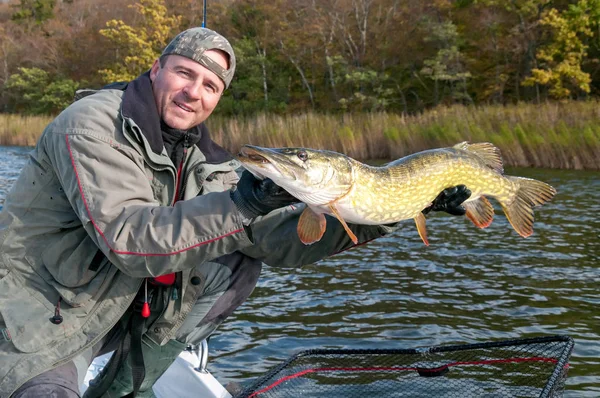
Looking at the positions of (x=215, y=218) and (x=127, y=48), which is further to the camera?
(x=127, y=48)

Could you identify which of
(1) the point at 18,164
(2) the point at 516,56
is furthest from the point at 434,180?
(2) the point at 516,56

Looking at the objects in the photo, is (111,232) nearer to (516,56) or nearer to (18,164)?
(18,164)

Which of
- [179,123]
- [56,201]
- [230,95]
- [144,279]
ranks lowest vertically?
[230,95]

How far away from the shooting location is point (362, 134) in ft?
59.2

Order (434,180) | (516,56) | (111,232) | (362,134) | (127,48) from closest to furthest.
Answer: (111,232), (434,180), (362,134), (516,56), (127,48)

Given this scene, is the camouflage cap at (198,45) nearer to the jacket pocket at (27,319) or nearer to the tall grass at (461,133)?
the jacket pocket at (27,319)

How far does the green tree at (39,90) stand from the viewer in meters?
42.7

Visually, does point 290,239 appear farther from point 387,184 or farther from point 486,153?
point 486,153

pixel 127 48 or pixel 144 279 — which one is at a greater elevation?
pixel 144 279

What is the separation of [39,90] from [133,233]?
1807 inches

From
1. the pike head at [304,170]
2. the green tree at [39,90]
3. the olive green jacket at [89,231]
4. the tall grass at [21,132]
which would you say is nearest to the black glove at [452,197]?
the pike head at [304,170]

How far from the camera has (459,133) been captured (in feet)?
52.7

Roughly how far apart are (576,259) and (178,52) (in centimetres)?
605

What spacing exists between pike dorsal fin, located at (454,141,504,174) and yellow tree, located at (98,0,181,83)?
121 feet
